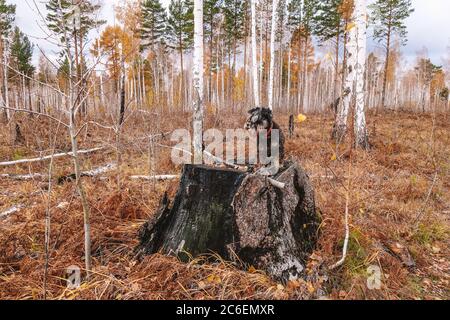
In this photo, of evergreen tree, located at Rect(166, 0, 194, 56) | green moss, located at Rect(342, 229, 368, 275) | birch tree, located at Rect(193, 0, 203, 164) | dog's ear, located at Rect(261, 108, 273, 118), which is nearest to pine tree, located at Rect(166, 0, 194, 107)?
evergreen tree, located at Rect(166, 0, 194, 56)

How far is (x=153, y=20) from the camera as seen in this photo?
76.1ft

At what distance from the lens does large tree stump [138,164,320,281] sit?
2143 millimetres

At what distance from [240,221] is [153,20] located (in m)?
25.1

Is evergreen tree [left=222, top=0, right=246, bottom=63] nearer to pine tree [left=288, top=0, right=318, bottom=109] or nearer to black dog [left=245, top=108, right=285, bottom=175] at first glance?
pine tree [left=288, top=0, right=318, bottom=109]

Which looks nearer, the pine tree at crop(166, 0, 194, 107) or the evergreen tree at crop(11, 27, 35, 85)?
the pine tree at crop(166, 0, 194, 107)

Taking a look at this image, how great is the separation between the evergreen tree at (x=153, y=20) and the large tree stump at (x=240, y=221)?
23106 millimetres

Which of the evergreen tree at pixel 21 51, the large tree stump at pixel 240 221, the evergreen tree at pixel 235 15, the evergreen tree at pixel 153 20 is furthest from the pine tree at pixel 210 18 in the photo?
the large tree stump at pixel 240 221

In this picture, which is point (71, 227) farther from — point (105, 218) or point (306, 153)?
point (306, 153)

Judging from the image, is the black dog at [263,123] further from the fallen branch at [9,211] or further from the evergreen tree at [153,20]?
the evergreen tree at [153,20]

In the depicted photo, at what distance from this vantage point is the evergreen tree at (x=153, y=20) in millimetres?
22731

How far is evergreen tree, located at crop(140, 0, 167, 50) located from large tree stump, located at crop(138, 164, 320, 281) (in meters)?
23.1

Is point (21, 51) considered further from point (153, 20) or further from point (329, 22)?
point (329, 22)

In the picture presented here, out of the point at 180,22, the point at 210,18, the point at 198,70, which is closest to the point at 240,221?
the point at 198,70

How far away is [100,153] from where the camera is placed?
7305 millimetres
